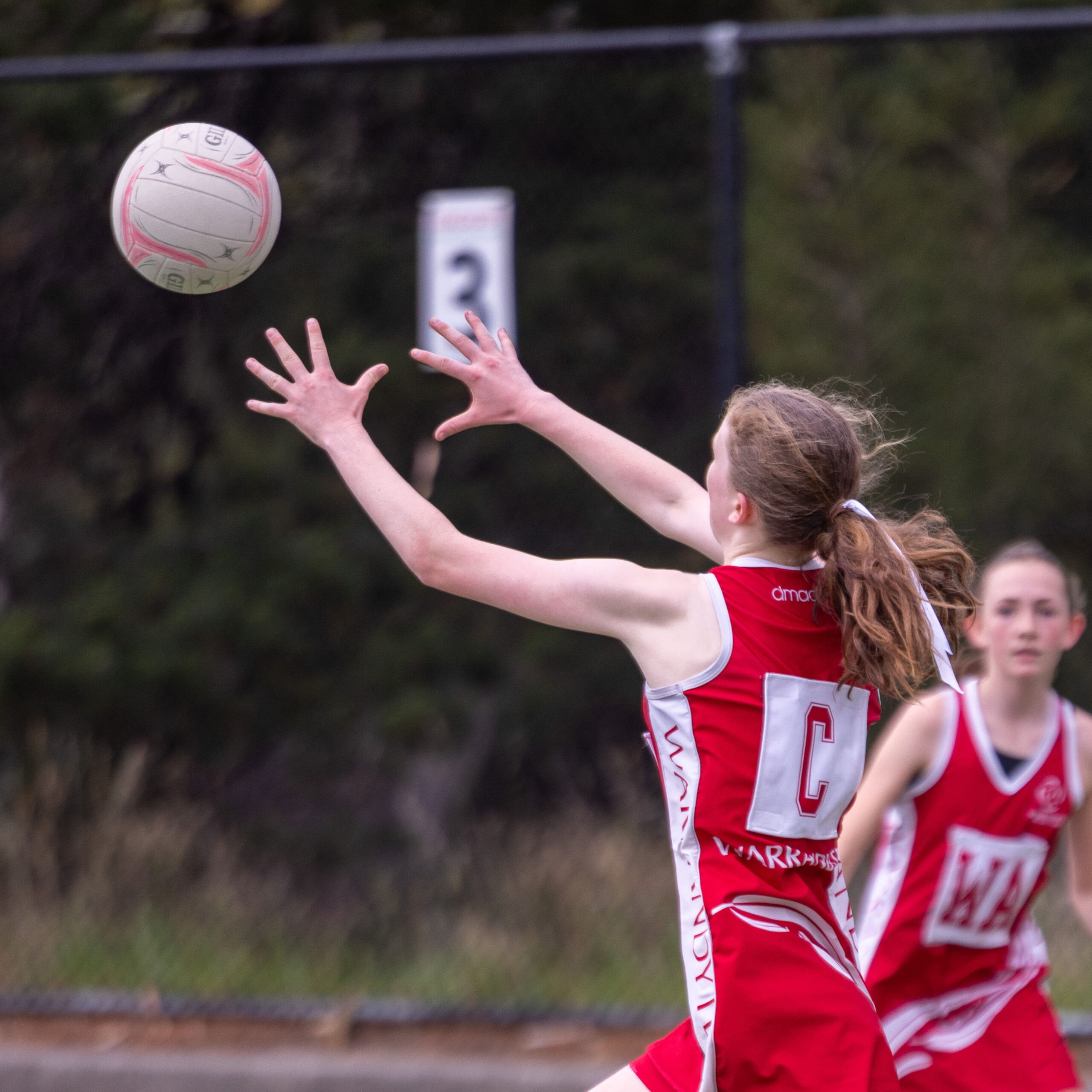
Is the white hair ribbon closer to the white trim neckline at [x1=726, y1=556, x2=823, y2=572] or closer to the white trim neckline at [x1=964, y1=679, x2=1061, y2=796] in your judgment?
the white trim neckline at [x1=726, y1=556, x2=823, y2=572]

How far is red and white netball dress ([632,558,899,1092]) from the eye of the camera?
2109 millimetres

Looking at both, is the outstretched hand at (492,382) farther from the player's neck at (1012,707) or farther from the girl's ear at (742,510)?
the player's neck at (1012,707)

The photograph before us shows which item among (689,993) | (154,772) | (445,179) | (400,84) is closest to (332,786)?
(154,772)

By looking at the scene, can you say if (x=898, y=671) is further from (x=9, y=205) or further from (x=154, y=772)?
(x=9, y=205)

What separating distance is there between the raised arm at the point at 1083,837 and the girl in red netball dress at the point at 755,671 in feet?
3.26

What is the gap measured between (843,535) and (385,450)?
9.20 ft

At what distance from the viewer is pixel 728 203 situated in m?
4.18

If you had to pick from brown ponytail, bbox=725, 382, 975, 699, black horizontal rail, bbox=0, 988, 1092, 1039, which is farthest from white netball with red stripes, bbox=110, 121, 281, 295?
black horizontal rail, bbox=0, 988, 1092, 1039

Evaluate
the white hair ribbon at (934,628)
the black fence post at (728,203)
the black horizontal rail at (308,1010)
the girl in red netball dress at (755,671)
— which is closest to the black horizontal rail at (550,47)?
the black fence post at (728,203)

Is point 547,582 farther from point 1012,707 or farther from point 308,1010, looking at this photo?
point 308,1010

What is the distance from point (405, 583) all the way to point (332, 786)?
0.77m

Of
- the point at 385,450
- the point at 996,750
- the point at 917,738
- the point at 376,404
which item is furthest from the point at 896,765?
the point at 376,404

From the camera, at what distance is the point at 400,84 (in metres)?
4.79

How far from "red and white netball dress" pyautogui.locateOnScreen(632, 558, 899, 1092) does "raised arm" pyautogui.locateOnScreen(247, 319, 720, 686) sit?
0.15ft
